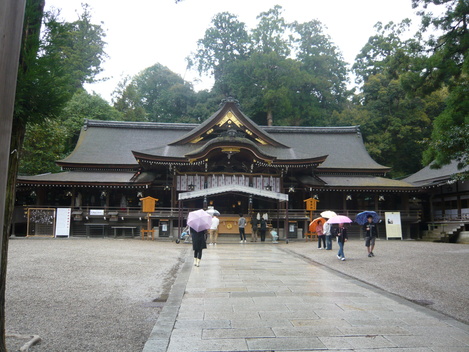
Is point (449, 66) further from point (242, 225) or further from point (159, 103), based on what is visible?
point (159, 103)

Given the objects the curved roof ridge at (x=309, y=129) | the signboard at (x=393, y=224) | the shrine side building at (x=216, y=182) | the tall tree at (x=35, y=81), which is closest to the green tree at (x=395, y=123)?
the curved roof ridge at (x=309, y=129)

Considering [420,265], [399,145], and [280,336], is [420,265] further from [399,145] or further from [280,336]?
[399,145]

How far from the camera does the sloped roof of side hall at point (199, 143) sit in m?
24.2

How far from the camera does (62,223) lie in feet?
64.9

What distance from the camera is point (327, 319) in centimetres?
482

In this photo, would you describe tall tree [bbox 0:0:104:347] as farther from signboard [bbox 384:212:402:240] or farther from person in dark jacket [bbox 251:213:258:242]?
signboard [bbox 384:212:402:240]

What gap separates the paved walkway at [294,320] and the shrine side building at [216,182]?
12700mm

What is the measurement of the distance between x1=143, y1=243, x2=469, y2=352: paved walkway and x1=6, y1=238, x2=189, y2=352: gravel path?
405mm

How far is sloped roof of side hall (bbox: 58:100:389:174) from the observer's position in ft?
79.3

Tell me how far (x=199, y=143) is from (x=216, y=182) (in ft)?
11.7

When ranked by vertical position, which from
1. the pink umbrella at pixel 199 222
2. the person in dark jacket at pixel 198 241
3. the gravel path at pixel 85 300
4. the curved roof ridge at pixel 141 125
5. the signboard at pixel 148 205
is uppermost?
the curved roof ridge at pixel 141 125

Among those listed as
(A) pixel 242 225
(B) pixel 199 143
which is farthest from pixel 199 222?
(B) pixel 199 143

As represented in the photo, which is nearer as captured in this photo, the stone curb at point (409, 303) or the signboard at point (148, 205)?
the stone curb at point (409, 303)

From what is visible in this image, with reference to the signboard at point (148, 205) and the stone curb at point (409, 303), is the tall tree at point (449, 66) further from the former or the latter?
the signboard at point (148, 205)
